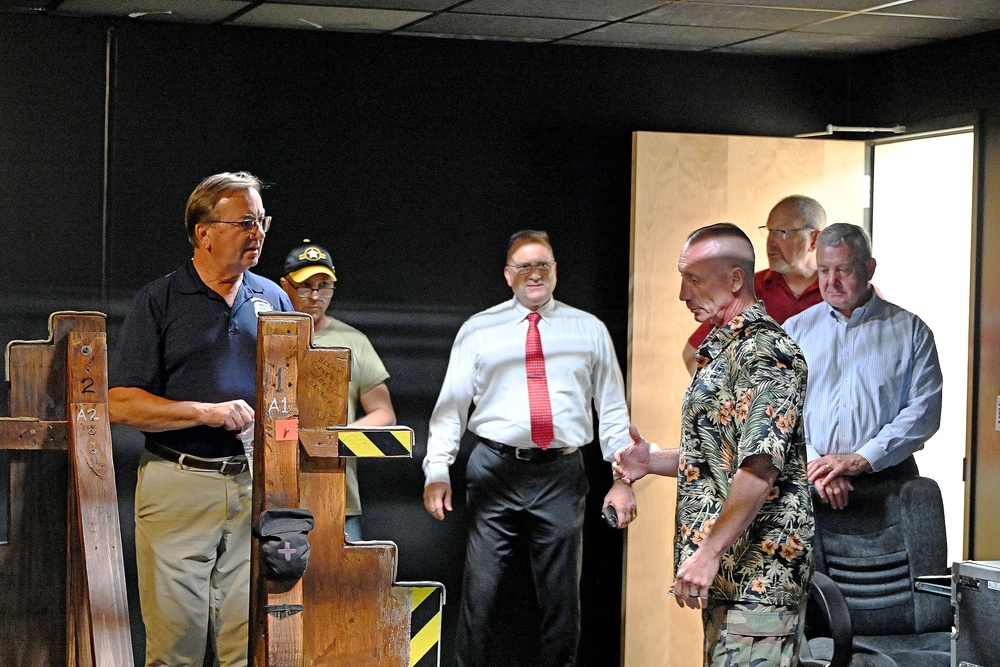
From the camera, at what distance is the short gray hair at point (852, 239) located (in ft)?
16.7

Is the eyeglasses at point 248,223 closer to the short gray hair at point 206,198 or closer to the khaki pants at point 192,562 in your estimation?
the short gray hair at point 206,198

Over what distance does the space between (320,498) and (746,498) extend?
101 cm

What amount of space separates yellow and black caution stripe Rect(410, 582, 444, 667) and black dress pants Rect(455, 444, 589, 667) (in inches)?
8.2

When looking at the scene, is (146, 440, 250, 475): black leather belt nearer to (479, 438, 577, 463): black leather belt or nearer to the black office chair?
(479, 438, 577, 463): black leather belt

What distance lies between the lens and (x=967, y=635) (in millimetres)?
3426

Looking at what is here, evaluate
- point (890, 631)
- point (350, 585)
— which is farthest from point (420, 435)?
point (350, 585)

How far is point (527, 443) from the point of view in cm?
489

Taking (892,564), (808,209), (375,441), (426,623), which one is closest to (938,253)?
(808,209)

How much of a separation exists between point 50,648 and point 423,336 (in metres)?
2.42

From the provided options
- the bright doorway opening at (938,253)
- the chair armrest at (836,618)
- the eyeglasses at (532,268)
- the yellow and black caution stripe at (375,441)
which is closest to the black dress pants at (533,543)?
the eyeglasses at (532,268)

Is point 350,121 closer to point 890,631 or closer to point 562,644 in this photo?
point 562,644

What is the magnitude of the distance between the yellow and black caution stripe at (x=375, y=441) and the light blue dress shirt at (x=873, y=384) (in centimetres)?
255

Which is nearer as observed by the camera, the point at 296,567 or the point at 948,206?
the point at 296,567

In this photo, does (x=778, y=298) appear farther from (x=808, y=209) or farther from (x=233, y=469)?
(x=233, y=469)
